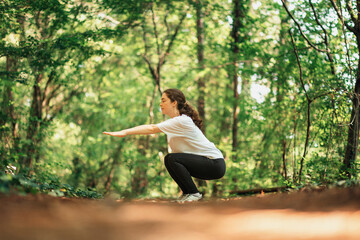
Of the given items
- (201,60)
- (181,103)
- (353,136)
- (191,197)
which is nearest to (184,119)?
(181,103)

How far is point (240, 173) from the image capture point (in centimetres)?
1004

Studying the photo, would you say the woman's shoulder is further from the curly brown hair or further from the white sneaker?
the white sneaker

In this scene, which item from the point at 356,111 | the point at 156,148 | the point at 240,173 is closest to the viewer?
the point at 356,111

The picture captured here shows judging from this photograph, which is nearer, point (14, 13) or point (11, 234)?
point (11, 234)

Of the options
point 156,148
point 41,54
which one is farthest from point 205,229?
point 156,148

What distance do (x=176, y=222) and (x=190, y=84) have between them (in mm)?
9820

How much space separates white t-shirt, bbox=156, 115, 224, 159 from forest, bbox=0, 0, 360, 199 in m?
1.42

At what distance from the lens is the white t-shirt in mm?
4633

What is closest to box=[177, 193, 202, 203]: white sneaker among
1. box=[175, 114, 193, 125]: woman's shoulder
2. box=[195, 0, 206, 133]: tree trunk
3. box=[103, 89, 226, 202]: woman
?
box=[103, 89, 226, 202]: woman

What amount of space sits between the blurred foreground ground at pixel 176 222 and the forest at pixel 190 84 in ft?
1.81

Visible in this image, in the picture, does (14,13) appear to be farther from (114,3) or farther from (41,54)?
(114,3)

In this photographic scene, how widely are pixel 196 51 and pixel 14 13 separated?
23.2 ft

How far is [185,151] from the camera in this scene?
486 cm

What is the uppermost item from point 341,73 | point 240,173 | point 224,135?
point 341,73
